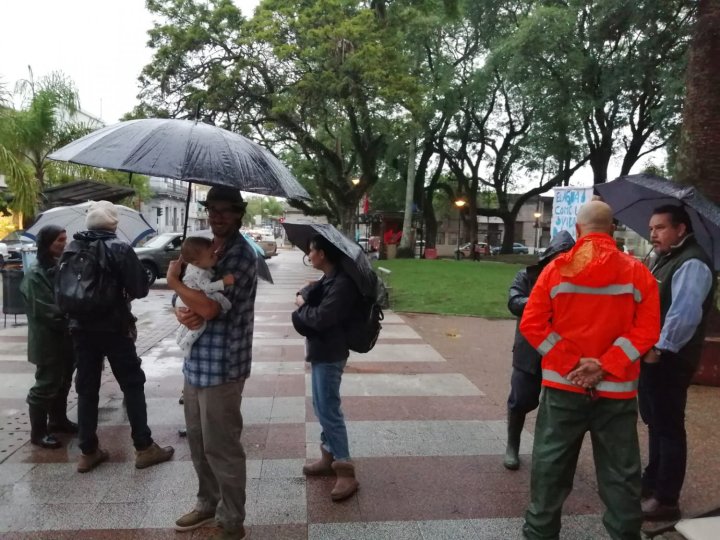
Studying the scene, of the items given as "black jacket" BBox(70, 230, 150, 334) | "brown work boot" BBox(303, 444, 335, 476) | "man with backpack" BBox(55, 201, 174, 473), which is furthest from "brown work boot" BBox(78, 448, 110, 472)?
"brown work boot" BBox(303, 444, 335, 476)

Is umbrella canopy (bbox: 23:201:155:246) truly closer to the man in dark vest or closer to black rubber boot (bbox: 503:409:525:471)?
black rubber boot (bbox: 503:409:525:471)

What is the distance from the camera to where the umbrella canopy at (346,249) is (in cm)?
311

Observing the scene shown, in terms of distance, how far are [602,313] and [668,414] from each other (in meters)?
1.05

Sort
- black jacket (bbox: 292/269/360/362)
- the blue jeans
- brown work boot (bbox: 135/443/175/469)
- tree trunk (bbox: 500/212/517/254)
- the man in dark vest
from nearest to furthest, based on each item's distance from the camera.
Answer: the man in dark vest
black jacket (bbox: 292/269/360/362)
the blue jeans
brown work boot (bbox: 135/443/175/469)
tree trunk (bbox: 500/212/517/254)

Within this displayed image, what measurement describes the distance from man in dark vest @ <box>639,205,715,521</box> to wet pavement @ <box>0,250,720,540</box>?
0.24 m

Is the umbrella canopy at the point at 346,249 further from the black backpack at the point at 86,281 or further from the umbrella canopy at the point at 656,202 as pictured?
the umbrella canopy at the point at 656,202

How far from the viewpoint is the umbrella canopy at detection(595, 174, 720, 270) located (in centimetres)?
301

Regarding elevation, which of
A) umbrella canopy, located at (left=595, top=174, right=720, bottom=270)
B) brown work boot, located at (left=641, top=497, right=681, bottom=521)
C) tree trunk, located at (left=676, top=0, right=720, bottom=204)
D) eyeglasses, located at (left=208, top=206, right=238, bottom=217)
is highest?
tree trunk, located at (left=676, top=0, right=720, bottom=204)

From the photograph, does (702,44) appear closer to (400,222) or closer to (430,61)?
(430,61)

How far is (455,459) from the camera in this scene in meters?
3.91

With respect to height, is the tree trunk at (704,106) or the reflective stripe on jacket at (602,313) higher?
the tree trunk at (704,106)

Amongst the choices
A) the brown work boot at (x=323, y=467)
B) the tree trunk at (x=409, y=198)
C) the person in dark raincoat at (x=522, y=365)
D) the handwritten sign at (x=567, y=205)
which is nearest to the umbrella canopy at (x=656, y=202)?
the person in dark raincoat at (x=522, y=365)

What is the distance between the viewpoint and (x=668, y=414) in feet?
9.95

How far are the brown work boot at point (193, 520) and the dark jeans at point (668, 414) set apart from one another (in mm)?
2580
